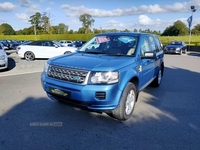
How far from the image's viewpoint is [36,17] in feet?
229

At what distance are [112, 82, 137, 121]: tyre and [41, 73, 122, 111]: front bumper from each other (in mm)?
183

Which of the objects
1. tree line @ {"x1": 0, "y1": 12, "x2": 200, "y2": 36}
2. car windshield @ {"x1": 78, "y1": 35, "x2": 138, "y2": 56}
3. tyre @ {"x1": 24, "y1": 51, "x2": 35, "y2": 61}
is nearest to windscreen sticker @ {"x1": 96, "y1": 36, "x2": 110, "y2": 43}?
car windshield @ {"x1": 78, "y1": 35, "x2": 138, "y2": 56}

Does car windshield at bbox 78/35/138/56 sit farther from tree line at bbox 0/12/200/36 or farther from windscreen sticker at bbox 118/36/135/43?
tree line at bbox 0/12/200/36

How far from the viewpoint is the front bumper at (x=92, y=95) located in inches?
114

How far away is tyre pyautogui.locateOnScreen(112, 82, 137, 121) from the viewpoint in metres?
3.23

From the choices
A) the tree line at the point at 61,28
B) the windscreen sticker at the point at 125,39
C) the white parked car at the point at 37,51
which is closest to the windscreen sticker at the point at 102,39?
the windscreen sticker at the point at 125,39

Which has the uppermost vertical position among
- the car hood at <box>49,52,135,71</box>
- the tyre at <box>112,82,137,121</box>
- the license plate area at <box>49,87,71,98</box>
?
the car hood at <box>49,52,135,71</box>

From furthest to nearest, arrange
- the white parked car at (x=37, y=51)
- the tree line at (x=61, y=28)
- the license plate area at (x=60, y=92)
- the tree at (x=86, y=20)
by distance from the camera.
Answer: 1. the tree at (x=86, y=20)
2. the tree line at (x=61, y=28)
3. the white parked car at (x=37, y=51)
4. the license plate area at (x=60, y=92)

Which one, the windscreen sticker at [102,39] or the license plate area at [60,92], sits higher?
the windscreen sticker at [102,39]

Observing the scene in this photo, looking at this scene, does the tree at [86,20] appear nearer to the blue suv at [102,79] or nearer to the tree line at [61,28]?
the tree line at [61,28]

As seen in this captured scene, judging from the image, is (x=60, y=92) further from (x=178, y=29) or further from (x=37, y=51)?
(x=178, y=29)

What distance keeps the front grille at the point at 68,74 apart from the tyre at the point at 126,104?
2.80 ft

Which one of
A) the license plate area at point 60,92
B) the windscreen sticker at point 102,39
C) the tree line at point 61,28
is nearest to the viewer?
Result: the license plate area at point 60,92

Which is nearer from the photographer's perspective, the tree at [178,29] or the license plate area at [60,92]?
the license plate area at [60,92]
